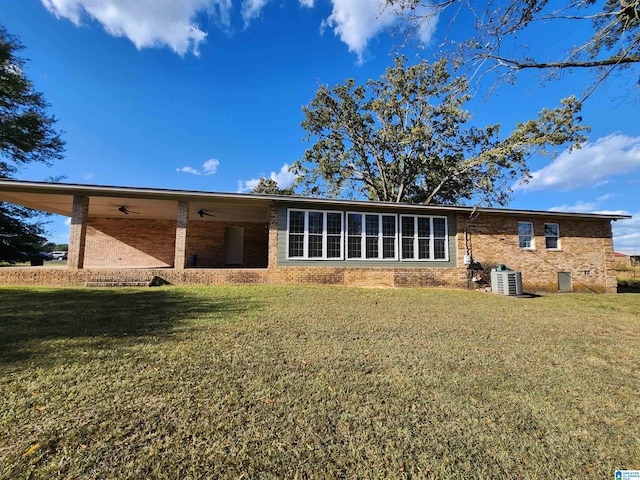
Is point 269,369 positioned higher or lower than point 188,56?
lower

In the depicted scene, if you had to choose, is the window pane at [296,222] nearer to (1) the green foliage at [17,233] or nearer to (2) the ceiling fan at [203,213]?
(2) the ceiling fan at [203,213]

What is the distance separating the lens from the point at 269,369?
3.41m

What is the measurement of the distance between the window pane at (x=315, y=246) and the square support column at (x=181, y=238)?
4436 mm

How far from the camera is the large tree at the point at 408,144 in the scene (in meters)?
19.8

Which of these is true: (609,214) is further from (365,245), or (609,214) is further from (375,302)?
(375,302)

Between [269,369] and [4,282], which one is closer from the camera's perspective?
[269,369]

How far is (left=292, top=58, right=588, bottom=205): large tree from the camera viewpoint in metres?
19.8

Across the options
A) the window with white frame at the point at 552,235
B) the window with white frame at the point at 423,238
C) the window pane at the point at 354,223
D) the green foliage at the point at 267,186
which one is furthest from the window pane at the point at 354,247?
the green foliage at the point at 267,186

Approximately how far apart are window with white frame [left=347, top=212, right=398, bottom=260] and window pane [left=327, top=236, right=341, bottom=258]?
0.39 metres

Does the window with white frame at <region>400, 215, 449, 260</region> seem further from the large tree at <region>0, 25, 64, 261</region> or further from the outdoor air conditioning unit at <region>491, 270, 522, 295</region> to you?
the large tree at <region>0, 25, 64, 261</region>

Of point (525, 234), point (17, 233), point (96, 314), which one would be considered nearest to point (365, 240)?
point (525, 234)

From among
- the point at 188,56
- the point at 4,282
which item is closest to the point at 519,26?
the point at 188,56

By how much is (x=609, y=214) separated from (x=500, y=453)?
50.9ft

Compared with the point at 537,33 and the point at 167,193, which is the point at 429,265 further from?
the point at 167,193
